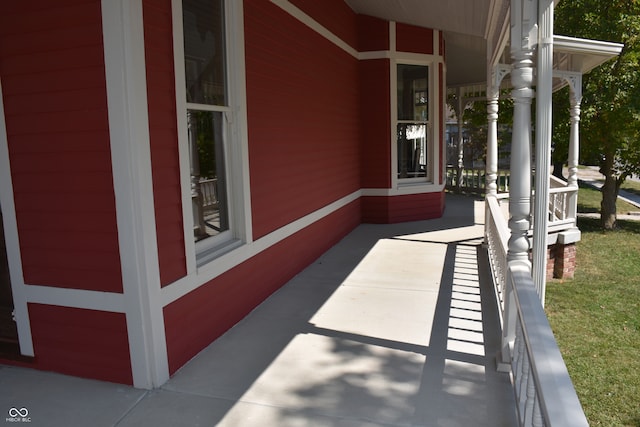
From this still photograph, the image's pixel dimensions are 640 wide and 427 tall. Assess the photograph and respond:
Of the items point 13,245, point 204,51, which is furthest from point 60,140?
point 204,51

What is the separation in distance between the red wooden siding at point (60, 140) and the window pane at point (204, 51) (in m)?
0.76

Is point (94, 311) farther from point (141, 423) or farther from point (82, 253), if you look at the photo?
point (141, 423)

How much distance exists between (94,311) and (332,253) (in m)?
3.82

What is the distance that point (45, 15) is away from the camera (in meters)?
2.78

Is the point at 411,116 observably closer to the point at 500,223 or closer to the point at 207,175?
the point at 500,223

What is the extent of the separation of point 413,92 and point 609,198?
626cm

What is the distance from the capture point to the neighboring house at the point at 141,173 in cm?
276

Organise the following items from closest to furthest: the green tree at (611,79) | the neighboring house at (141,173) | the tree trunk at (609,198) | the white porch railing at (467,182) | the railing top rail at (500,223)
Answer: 1. the neighboring house at (141,173)
2. the railing top rail at (500,223)
3. the green tree at (611,79)
4. the tree trunk at (609,198)
5. the white porch railing at (467,182)

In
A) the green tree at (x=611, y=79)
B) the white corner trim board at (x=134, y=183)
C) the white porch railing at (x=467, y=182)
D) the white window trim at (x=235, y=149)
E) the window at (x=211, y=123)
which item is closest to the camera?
the white corner trim board at (x=134, y=183)

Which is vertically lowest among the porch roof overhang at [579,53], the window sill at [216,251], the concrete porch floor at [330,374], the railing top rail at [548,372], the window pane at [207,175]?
the concrete porch floor at [330,374]

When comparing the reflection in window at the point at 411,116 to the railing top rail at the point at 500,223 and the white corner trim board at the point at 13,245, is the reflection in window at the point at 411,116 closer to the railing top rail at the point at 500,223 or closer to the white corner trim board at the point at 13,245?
the railing top rail at the point at 500,223

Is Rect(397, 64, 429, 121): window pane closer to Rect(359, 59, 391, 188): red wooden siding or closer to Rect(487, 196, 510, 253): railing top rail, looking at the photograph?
Rect(359, 59, 391, 188): red wooden siding

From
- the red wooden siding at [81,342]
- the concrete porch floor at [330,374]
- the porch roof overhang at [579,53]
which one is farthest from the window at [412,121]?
the red wooden siding at [81,342]

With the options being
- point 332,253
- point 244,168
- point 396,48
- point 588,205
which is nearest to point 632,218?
point 588,205
